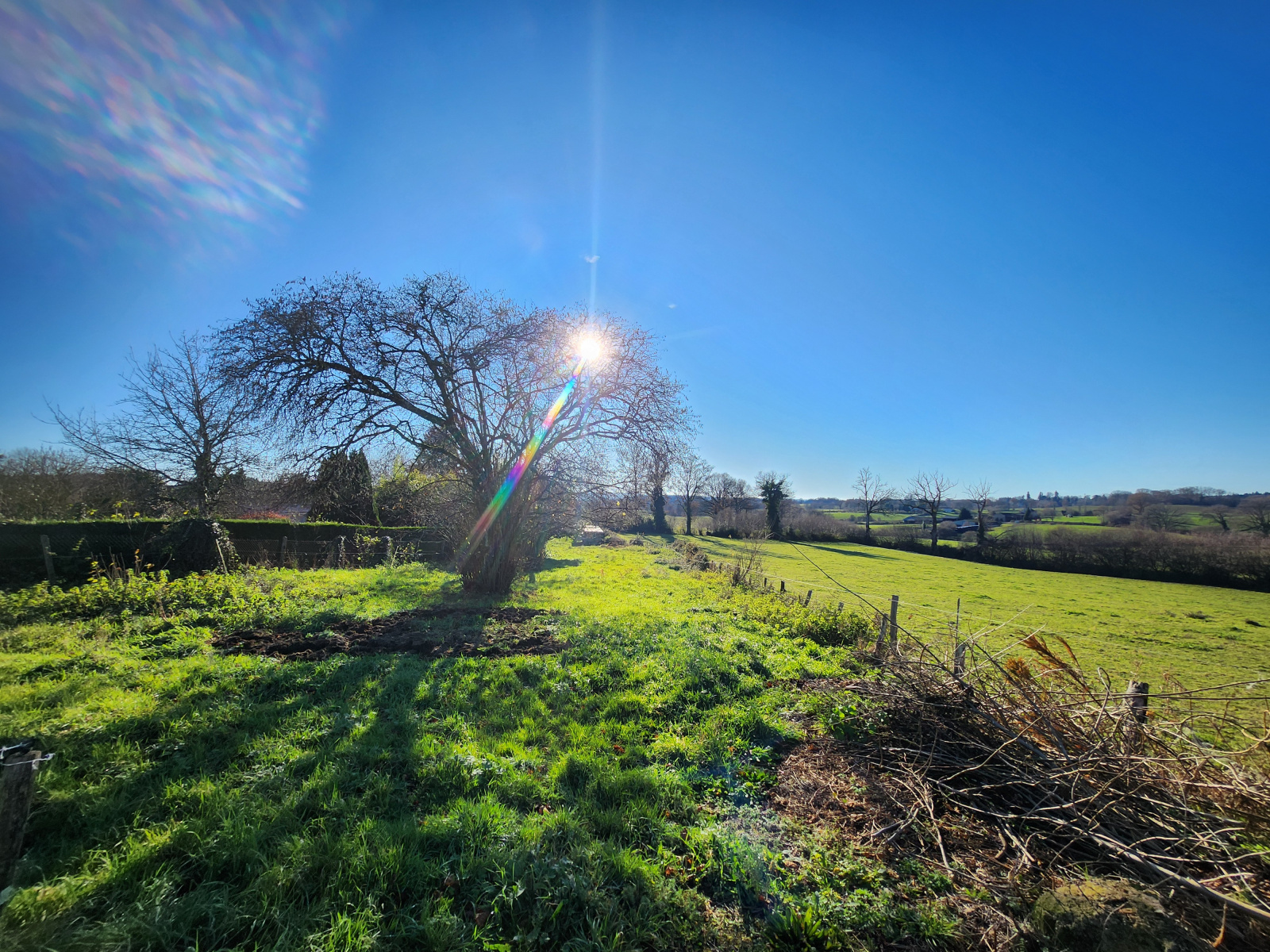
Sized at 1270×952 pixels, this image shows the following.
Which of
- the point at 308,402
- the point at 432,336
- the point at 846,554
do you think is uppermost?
the point at 432,336

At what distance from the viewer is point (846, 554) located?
37.0 m

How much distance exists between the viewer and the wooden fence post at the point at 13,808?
227cm

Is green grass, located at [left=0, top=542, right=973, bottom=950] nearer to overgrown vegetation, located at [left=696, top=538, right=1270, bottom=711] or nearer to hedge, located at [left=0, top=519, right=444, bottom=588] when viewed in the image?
overgrown vegetation, located at [left=696, top=538, right=1270, bottom=711]

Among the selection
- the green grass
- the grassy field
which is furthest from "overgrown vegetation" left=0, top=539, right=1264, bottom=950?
the grassy field

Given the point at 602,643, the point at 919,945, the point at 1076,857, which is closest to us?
the point at 919,945

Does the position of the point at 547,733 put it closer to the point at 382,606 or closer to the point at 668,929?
→ the point at 668,929

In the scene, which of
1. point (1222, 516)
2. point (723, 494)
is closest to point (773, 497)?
point (723, 494)

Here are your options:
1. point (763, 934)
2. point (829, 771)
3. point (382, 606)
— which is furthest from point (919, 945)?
point (382, 606)

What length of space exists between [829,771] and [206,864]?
466 centimetres

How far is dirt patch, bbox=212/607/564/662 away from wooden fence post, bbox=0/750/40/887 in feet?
13.5

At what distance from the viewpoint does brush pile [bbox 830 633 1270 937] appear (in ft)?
8.66

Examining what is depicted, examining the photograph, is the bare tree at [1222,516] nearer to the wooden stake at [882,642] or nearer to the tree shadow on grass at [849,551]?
the tree shadow on grass at [849,551]

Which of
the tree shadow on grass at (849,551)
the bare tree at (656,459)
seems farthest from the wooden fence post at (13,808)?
the tree shadow on grass at (849,551)

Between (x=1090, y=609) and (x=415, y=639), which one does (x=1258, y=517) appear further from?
(x=415, y=639)
